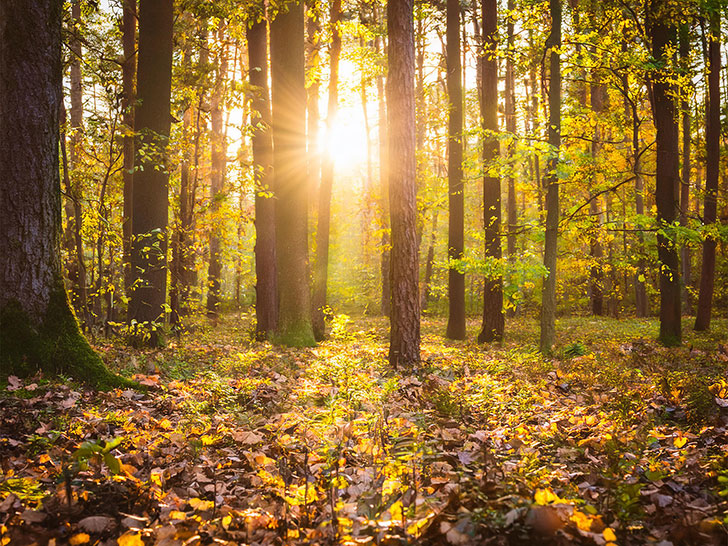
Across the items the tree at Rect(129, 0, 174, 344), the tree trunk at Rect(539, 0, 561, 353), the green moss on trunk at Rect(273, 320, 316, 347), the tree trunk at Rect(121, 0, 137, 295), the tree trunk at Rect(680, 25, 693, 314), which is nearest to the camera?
the tree at Rect(129, 0, 174, 344)

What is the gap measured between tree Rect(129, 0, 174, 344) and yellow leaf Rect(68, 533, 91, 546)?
731cm

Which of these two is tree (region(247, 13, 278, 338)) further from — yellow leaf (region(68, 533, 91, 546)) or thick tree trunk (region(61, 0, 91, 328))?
yellow leaf (region(68, 533, 91, 546))

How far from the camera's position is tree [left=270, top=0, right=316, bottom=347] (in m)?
10.7

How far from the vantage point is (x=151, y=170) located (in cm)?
934

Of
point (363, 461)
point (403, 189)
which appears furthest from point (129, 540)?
point (403, 189)

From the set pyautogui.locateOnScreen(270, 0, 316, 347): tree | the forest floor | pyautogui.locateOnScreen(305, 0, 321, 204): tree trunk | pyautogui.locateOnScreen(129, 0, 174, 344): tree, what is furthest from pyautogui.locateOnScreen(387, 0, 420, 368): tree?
pyautogui.locateOnScreen(305, 0, 321, 204): tree trunk

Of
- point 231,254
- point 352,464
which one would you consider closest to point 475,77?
point 231,254

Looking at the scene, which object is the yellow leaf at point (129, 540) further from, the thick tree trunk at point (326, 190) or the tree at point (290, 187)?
the thick tree trunk at point (326, 190)

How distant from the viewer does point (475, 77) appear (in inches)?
921

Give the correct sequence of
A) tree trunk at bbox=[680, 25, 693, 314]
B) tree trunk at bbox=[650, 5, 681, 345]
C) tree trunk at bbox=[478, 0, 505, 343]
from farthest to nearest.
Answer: tree trunk at bbox=[478, 0, 505, 343], tree trunk at bbox=[680, 25, 693, 314], tree trunk at bbox=[650, 5, 681, 345]

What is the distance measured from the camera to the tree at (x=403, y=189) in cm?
771

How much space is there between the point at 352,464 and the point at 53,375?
363 cm

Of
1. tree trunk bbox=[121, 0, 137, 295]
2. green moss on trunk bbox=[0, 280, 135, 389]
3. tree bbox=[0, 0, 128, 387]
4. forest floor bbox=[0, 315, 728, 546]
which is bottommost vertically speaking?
forest floor bbox=[0, 315, 728, 546]

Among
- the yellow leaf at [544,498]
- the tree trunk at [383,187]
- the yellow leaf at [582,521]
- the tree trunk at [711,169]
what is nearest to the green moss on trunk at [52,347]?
the yellow leaf at [544,498]
